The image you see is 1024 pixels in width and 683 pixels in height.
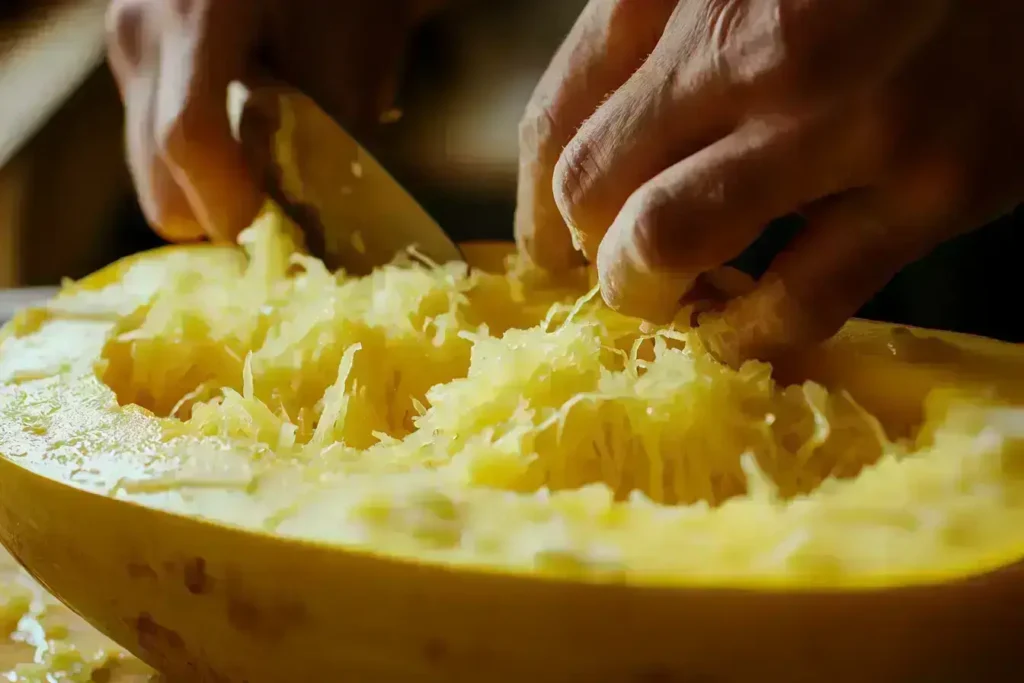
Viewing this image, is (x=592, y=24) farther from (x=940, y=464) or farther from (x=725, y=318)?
(x=940, y=464)

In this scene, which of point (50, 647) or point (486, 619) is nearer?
point (486, 619)

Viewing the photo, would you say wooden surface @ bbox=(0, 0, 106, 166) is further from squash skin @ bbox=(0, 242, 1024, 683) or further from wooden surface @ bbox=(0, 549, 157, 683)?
squash skin @ bbox=(0, 242, 1024, 683)

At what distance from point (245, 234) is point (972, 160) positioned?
681 mm

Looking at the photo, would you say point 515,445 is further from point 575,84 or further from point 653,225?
point 575,84

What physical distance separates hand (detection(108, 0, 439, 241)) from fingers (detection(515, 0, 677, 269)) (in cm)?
36

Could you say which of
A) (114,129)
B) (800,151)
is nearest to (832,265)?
(800,151)

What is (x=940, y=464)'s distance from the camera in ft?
1.49

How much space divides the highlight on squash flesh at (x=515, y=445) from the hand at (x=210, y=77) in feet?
0.59

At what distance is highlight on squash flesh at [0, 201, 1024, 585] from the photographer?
1.32 feet

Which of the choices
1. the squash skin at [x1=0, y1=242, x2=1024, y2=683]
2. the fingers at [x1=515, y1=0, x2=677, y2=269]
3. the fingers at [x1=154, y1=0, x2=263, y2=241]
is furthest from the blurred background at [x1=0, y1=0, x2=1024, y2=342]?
the squash skin at [x1=0, y1=242, x2=1024, y2=683]

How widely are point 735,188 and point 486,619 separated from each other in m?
0.27

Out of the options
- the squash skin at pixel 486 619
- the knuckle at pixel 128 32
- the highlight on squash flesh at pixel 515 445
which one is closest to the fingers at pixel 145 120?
the knuckle at pixel 128 32

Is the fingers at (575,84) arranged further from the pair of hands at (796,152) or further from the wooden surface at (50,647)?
the wooden surface at (50,647)

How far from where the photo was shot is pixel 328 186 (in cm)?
91
